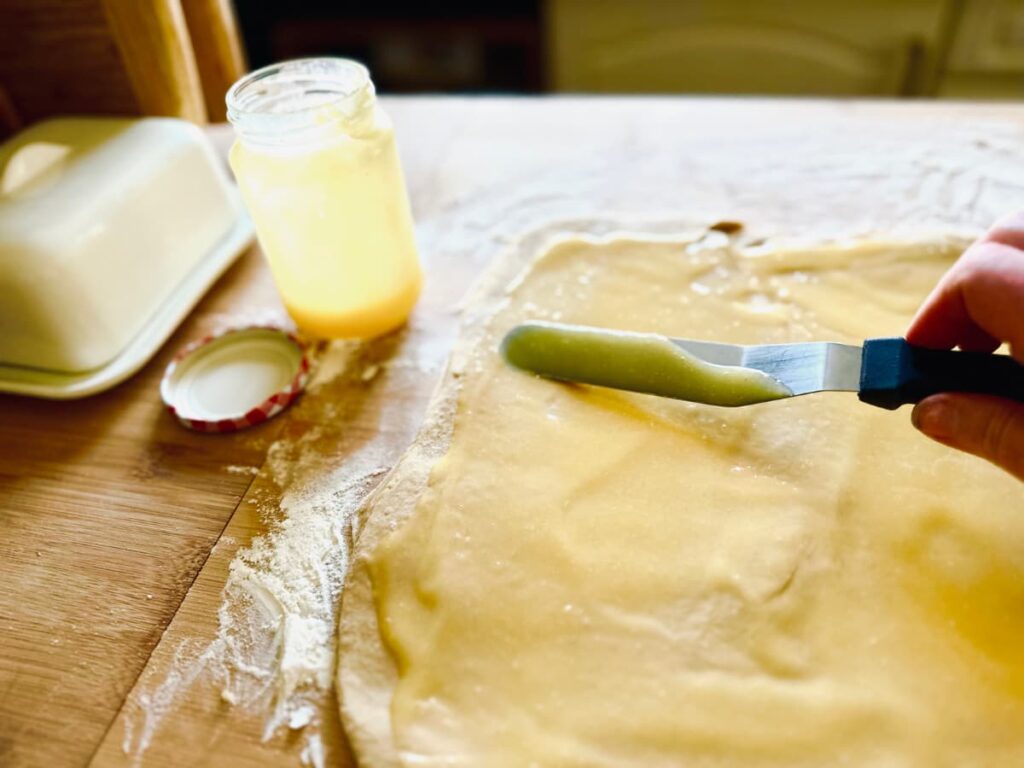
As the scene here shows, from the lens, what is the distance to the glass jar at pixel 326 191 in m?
0.79

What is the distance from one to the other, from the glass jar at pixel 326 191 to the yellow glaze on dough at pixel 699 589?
0.18m

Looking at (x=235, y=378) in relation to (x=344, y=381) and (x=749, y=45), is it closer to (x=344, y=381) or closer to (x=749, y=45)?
(x=344, y=381)

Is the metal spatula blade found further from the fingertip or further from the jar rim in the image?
the jar rim

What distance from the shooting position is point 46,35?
3.65 ft

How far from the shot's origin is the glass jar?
30.9 inches

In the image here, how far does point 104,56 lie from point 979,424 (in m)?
1.20

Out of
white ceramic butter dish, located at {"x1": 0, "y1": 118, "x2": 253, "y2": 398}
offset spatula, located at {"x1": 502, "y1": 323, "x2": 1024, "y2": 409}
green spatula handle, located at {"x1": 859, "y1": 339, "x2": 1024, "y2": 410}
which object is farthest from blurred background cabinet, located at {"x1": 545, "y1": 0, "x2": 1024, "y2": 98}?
green spatula handle, located at {"x1": 859, "y1": 339, "x2": 1024, "y2": 410}

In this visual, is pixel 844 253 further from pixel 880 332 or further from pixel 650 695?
pixel 650 695

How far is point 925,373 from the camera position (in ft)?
2.00

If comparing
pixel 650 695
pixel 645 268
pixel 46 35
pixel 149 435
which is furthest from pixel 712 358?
pixel 46 35

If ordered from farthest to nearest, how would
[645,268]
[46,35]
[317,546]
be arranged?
[46,35]
[645,268]
[317,546]

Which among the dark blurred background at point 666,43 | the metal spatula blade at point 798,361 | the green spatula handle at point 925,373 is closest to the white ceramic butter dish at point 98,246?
the metal spatula blade at point 798,361

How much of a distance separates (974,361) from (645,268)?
418 mm

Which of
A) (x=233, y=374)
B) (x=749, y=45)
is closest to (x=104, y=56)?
(x=233, y=374)
